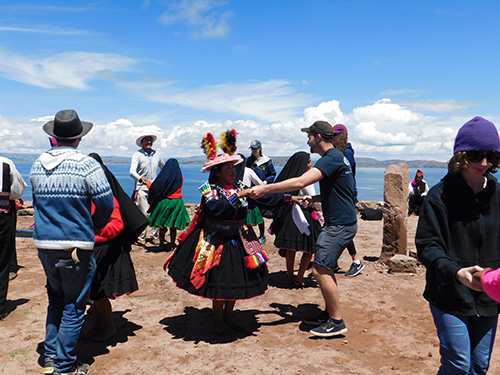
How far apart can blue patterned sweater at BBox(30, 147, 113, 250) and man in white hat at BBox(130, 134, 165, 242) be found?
→ 17.3 feet

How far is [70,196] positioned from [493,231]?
303cm

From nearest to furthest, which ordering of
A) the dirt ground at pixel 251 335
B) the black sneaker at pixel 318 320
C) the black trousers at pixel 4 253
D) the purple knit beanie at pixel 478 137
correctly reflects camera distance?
1. the purple knit beanie at pixel 478 137
2. the dirt ground at pixel 251 335
3. the black sneaker at pixel 318 320
4. the black trousers at pixel 4 253

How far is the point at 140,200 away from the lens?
8781 millimetres

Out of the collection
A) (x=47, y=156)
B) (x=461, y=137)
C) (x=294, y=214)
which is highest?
(x=461, y=137)

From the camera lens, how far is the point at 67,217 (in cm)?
325

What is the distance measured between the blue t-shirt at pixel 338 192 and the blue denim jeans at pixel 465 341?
197 cm

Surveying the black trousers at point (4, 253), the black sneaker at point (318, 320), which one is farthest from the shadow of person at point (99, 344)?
the black sneaker at point (318, 320)

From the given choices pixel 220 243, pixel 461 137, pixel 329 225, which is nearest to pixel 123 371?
pixel 220 243

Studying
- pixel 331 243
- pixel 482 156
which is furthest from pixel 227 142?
pixel 482 156

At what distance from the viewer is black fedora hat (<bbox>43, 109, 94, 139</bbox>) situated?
10.8ft

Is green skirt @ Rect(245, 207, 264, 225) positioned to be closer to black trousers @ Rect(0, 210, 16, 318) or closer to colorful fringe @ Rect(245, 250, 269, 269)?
colorful fringe @ Rect(245, 250, 269, 269)

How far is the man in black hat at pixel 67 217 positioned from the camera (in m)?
3.21

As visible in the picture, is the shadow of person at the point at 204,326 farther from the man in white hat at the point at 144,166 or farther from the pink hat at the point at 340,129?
the man in white hat at the point at 144,166

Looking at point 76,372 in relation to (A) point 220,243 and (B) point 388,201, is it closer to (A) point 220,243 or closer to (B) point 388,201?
(A) point 220,243
